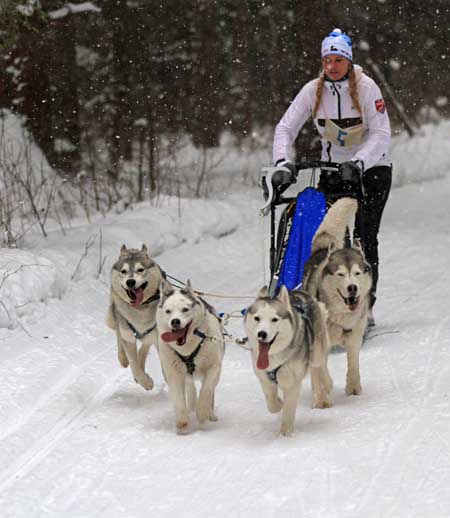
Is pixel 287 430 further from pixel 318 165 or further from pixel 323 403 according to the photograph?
pixel 318 165

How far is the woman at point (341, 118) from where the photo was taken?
18.3ft

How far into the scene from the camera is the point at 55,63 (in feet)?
49.3

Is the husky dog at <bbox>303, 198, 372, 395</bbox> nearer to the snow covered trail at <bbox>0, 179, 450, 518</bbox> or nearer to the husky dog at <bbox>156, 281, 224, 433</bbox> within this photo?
the snow covered trail at <bbox>0, 179, 450, 518</bbox>

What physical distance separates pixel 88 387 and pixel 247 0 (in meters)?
12.4

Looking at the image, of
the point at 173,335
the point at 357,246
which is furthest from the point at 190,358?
the point at 357,246

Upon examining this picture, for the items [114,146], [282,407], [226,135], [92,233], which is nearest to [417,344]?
[282,407]

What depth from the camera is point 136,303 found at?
17.0 feet

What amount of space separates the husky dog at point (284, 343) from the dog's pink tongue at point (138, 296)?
102 centimetres

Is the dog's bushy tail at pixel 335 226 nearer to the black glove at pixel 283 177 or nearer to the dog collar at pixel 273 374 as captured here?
the black glove at pixel 283 177

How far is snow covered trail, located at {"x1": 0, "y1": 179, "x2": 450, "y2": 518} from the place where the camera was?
3.46 m

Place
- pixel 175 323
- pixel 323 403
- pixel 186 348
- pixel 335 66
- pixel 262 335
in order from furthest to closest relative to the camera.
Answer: pixel 335 66 → pixel 323 403 → pixel 186 348 → pixel 175 323 → pixel 262 335

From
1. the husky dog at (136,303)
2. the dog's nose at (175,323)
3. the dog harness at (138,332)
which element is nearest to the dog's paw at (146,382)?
the husky dog at (136,303)

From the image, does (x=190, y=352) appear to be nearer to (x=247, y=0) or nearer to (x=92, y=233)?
(x=92, y=233)

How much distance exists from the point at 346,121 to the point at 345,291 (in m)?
1.44
